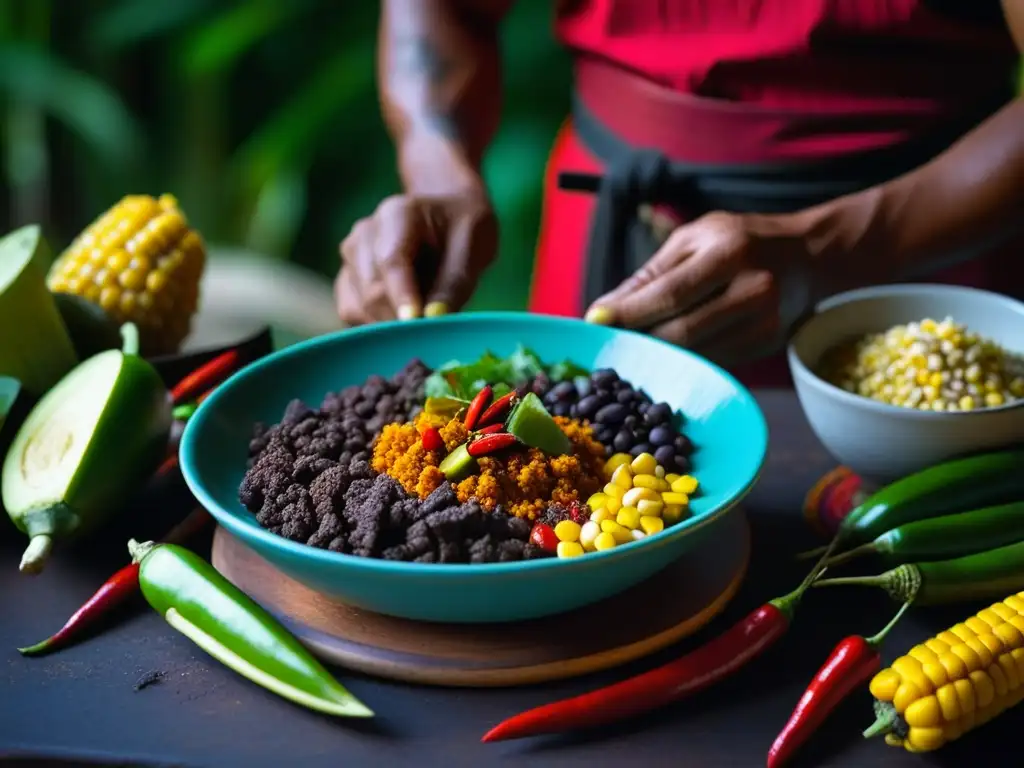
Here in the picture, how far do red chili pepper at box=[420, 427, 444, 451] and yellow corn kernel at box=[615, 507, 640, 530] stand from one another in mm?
232

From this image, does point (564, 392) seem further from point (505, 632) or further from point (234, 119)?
point (234, 119)

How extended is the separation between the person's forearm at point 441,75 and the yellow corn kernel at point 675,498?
3.64ft

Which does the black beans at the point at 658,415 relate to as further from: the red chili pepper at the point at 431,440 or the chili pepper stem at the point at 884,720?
the chili pepper stem at the point at 884,720

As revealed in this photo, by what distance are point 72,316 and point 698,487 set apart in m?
0.99

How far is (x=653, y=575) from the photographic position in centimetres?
125

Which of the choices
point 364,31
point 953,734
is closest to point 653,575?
point 953,734

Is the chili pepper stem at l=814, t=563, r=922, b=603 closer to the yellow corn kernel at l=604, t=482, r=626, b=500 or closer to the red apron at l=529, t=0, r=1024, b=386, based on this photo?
the yellow corn kernel at l=604, t=482, r=626, b=500

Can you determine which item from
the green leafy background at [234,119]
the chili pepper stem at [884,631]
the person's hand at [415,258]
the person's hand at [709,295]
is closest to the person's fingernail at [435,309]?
the person's hand at [415,258]

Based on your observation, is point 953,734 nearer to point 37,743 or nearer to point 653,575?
point 653,575

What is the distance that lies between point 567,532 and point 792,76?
3.64 feet

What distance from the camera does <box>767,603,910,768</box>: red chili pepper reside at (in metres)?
1.02

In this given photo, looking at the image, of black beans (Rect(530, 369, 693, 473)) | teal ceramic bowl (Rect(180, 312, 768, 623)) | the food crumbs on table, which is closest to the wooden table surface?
the food crumbs on table

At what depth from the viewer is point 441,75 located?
2260 mm

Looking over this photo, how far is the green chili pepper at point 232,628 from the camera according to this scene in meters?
1.07
